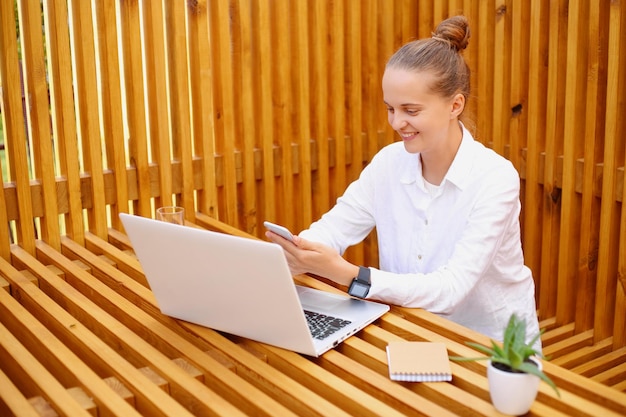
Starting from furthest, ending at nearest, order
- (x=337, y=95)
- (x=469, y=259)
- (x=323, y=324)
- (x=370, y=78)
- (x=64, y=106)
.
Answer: (x=370, y=78), (x=337, y=95), (x=64, y=106), (x=469, y=259), (x=323, y=324)

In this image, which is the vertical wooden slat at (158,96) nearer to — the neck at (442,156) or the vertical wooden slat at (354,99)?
the vertical wooden slat at (354,99)

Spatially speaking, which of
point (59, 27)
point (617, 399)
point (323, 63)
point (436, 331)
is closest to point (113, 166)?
point (59, 27)

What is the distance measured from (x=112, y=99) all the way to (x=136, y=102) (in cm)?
9

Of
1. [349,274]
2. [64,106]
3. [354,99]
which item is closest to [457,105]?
[349,274]

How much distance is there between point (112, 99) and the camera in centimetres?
283

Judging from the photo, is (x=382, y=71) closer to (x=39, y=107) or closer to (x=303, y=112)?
(x=303, y=112)

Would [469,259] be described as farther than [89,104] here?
No

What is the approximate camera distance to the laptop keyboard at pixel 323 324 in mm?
1852

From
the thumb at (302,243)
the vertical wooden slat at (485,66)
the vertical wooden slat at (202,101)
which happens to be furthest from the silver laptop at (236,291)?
the vertical wooden slat at (485,66)

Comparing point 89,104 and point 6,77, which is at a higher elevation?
point 6,77

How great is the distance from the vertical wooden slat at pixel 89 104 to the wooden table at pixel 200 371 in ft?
2.09

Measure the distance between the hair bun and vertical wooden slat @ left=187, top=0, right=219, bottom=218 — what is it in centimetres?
101

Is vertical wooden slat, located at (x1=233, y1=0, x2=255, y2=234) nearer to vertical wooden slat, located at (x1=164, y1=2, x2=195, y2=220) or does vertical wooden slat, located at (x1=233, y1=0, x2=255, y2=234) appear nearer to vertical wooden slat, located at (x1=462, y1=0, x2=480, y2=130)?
vertical wooden slat, located at (x1=164, y1=2, x2=195, y2=220)

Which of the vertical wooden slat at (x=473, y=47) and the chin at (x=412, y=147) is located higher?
the vertical wooden slat at (x=473, y=47)
